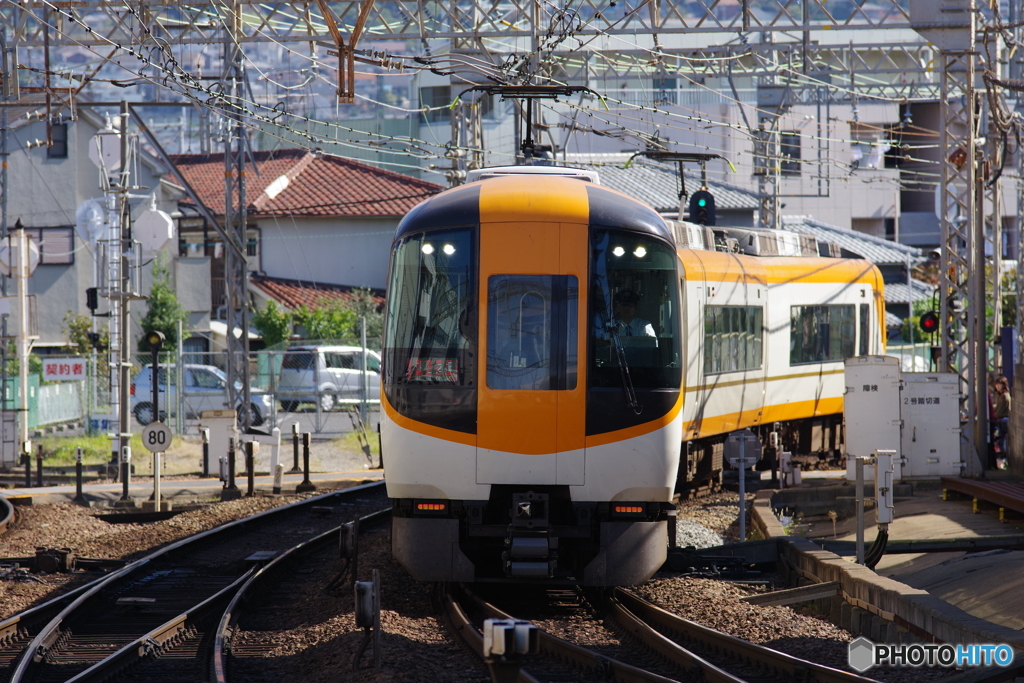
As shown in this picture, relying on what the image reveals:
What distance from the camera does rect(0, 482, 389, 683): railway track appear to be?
7.94 meters

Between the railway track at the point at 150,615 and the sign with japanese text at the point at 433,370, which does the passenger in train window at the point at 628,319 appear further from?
the railway track at the point at 150,615

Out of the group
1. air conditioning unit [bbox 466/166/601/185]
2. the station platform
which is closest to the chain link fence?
the station platform

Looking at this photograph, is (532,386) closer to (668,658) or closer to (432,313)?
(432,313)

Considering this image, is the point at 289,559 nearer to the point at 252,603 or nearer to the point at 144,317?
the point at 252,603

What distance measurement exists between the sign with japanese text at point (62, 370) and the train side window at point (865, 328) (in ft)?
49.7

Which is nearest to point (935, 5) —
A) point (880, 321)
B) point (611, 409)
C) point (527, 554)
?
point (880, 321)

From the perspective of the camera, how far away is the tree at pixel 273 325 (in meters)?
33.3

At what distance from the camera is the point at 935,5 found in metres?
15.9

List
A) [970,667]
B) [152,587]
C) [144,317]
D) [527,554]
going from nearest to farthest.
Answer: [970,667]
[527,554]
[152,587]
[144,317]

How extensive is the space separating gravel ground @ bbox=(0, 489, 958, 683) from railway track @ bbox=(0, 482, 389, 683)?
552mm

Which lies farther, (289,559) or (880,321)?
(880,321)

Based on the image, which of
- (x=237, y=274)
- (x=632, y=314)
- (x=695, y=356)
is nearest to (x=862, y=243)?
(x=237, y=274)

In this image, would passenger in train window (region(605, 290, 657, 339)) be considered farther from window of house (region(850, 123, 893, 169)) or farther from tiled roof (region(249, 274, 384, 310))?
window of house (region(850, 123, 893, 169))

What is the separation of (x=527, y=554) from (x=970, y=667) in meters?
3.14
